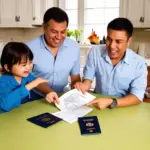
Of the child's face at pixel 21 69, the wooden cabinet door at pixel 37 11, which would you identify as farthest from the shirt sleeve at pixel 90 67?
the wooden cabinet door at pixel 37 11

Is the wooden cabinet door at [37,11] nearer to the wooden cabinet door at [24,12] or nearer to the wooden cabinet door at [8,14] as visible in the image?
the wooden cabinet door at [24,12]

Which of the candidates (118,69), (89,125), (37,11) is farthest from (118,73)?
(37,11)

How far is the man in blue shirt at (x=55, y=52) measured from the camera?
182cm

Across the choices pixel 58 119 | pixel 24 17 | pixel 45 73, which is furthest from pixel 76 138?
pixel 24 17

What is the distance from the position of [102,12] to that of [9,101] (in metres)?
2.96

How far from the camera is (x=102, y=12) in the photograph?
156 inches

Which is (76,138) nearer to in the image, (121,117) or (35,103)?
(121,117)

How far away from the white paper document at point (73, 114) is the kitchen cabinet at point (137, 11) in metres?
2.30

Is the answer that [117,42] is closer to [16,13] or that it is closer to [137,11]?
[137,11]

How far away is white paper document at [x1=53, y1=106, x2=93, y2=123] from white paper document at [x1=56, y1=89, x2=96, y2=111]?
0.14 ft

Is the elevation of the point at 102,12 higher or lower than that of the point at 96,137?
higher

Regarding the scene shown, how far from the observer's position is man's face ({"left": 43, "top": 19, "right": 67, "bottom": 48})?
180cm

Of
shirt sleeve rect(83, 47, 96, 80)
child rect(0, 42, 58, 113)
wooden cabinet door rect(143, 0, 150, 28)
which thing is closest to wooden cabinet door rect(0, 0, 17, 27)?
wooden cabinet door rect(143, 0, 150, 28)

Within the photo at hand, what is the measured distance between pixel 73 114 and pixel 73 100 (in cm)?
17
